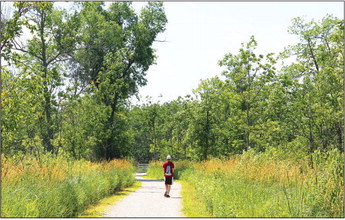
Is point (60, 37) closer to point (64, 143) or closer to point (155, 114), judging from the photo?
point (64, 143)

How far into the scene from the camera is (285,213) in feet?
22.6

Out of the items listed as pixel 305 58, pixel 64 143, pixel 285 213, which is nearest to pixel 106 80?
pixel 64 143

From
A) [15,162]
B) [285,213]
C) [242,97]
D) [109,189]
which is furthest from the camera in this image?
[242,97]

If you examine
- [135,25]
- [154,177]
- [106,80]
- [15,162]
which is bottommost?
[154,177]

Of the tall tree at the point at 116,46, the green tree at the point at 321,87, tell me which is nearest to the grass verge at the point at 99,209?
the green tree at the point at 321,87

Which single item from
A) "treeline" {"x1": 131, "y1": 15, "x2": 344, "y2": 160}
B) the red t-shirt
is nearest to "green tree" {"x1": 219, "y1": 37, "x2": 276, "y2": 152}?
"treeline" {"x1": 131, "y1": 15, "x2": 344, "y2": 160}

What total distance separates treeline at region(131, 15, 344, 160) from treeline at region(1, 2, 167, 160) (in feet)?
21.0

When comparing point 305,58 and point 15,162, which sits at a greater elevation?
point 305,58

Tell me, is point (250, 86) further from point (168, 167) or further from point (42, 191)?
point (42, 191)

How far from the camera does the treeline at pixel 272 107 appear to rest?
18.7m

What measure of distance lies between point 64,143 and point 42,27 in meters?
11.4

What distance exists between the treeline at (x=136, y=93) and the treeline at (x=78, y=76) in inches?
2.6

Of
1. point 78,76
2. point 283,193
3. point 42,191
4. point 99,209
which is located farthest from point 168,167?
point 78,76

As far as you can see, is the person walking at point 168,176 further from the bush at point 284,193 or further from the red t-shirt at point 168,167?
the bush at point 284,193
